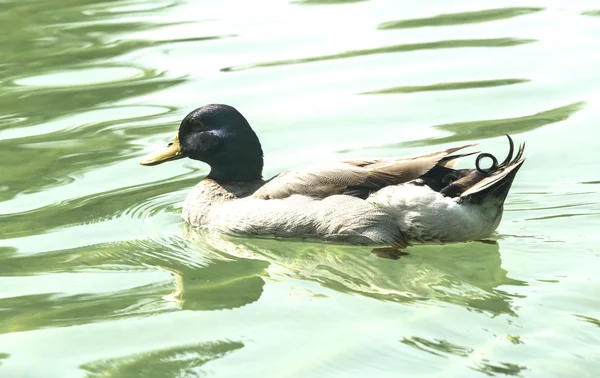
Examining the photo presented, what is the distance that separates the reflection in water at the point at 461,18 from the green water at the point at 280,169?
43 mm

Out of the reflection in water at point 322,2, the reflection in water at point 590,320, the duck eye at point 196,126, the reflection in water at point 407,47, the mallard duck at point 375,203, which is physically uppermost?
the reflection in water at point 322,2

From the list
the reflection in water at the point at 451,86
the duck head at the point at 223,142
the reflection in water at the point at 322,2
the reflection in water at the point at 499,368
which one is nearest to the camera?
the reflection in water at the point at 499,368

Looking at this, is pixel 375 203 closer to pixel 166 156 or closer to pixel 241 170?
pixel 241 170

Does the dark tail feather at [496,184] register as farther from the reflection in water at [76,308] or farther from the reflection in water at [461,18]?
the reflection in water at [461,18]

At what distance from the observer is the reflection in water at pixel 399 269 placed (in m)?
7.26

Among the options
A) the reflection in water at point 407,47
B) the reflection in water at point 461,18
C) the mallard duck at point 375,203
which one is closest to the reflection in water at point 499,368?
the mallard duck at point 375,203

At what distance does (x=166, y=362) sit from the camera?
6.47 meters

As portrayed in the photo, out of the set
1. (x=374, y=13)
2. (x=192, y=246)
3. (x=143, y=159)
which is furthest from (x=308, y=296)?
(x=374, y=13)

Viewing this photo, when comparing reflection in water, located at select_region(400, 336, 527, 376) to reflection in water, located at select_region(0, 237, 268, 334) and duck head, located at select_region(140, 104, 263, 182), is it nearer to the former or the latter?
reflection in water, located at select_region(0, 237, 268, 334)

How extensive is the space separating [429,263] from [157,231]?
210 cm

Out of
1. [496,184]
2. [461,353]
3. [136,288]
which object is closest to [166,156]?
[136,288]

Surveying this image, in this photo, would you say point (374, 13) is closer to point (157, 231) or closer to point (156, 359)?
point (157, 231)

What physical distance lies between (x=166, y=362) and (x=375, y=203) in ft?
7.45

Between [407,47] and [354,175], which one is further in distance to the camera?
[407,47]
